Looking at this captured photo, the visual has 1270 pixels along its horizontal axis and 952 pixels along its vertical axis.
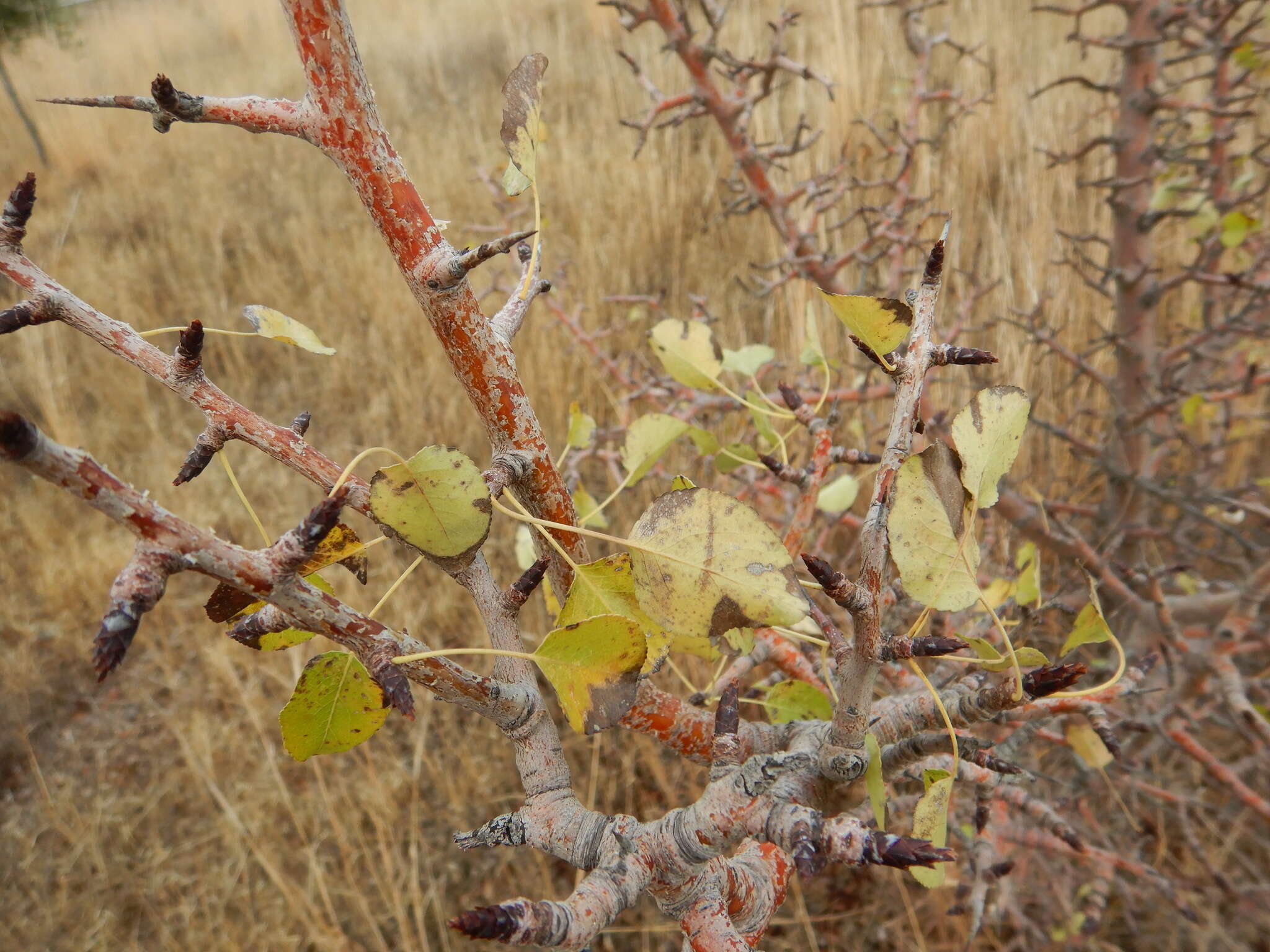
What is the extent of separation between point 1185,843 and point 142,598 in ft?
4.59

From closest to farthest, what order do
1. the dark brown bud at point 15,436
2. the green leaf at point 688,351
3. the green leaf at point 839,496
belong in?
the dark brown bud at point 15,436 < the green leaf at point 688,351 < the green leaf at point 839,496

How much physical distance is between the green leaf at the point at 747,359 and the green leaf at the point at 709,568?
0.29m

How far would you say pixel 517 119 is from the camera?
1.01 feet

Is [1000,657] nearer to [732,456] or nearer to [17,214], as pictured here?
[732,456]

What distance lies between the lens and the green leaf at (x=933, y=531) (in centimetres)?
28

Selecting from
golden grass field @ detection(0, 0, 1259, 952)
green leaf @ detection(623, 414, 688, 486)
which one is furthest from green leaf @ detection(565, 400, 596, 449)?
golden grass field @ detection(0, 0, 1259, 952)

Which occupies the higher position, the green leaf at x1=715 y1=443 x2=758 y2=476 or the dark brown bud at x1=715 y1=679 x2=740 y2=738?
the green leaf at x1=715 y1=443 x2=758 y2=476

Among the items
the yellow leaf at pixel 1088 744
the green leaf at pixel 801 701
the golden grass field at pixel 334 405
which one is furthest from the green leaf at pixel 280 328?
the golden grass field at pixel 334 405

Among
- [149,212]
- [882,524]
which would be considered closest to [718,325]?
[882,524]

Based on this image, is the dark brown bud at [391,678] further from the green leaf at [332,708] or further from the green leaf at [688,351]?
the green leaf at [688,351]

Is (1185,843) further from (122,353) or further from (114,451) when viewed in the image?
(114,451)

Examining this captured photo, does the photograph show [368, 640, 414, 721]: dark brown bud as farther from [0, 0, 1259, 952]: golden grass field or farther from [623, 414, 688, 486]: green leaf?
[0, 0, 1259, 952]: golden grass field

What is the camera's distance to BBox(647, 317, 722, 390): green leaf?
48cm

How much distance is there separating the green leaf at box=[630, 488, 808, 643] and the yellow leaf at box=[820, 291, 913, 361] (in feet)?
0.29
